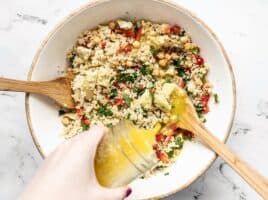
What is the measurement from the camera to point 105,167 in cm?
136

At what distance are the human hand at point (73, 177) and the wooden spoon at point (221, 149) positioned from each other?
0.73ft

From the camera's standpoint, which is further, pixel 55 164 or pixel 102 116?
pixel 102 116

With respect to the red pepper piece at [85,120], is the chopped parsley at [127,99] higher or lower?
higher

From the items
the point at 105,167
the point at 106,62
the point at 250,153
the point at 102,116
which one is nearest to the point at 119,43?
the point at 106,62

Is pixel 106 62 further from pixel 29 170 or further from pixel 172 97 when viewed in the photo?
pixel 29 170

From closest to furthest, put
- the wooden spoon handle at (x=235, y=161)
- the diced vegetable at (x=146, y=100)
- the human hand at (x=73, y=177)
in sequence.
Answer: the human hand at (x=73, y=177) < the wooden spoon handle at (x=235, y=161) < the diced vegetable at (x=146, y=100)

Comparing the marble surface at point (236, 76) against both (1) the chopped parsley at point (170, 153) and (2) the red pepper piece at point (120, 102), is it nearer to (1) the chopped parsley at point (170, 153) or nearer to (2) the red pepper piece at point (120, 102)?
(1) the chopped parsley at point (170, 153)

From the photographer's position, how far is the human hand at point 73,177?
48.0 inches

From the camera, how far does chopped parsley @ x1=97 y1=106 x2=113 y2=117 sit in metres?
1.48

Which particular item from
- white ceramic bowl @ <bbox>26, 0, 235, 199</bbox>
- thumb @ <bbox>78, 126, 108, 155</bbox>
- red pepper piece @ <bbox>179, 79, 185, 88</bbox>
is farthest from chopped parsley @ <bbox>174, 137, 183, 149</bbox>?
thumb @ <bbox>78, 126, 108, 155</bbox>

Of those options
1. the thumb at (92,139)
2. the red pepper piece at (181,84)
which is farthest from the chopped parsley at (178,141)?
the thumb at (92,139)

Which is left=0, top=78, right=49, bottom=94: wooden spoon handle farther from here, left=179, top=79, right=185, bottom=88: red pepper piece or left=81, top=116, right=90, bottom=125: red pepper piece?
left=179, top=79, right=185, bottom=88: red pepper piece

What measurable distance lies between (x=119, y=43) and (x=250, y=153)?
0.42 m

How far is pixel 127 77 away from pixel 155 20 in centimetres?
15
